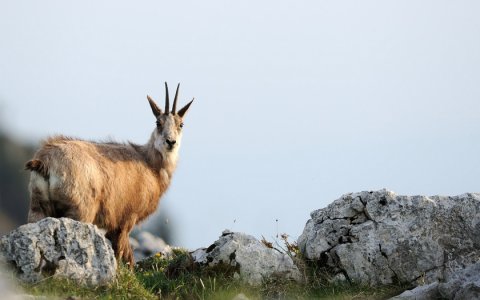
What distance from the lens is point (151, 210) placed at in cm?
1450

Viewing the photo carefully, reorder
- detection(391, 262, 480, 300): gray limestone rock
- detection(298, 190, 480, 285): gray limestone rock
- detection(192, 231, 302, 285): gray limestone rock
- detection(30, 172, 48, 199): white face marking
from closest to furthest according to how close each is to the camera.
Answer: detection(391, 262, 480, 300): gray limestone rock → detection(192, 231, 302, 285): gray limestone rock → detection(30, 172, 48, 199): white face marking → detection(298, 190, 480, 285): gray limestone rock

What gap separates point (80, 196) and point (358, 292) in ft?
14.9

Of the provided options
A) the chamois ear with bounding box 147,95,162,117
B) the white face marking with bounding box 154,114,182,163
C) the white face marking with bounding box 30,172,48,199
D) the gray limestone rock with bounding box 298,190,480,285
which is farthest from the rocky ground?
the chamois ear with bounding box 147,95,162,117

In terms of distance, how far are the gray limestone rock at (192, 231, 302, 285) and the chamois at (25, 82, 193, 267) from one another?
6.51 ft

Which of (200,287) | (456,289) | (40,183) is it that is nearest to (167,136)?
(40,183)

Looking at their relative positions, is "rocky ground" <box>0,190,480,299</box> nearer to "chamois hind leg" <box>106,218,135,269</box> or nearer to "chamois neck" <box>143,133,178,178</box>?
"chamois hind leg" <box>106,218,135,269</box>

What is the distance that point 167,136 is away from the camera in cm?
1463

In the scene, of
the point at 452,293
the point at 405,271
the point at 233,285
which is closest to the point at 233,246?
the point at 233,285

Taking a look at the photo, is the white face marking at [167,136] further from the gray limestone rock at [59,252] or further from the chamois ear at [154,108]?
the gray limestone rock at [59,252]

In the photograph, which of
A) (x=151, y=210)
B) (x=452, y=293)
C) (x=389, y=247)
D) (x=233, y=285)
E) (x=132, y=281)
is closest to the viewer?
(x=452, y=293)

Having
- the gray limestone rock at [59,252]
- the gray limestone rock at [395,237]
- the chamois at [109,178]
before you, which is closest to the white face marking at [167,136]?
the chamois at [109,178]

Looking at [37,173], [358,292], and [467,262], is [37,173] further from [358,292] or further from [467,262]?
[467,262]

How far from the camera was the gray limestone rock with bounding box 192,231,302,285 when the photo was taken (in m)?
11.5

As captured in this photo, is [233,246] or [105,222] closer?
[233,246]
